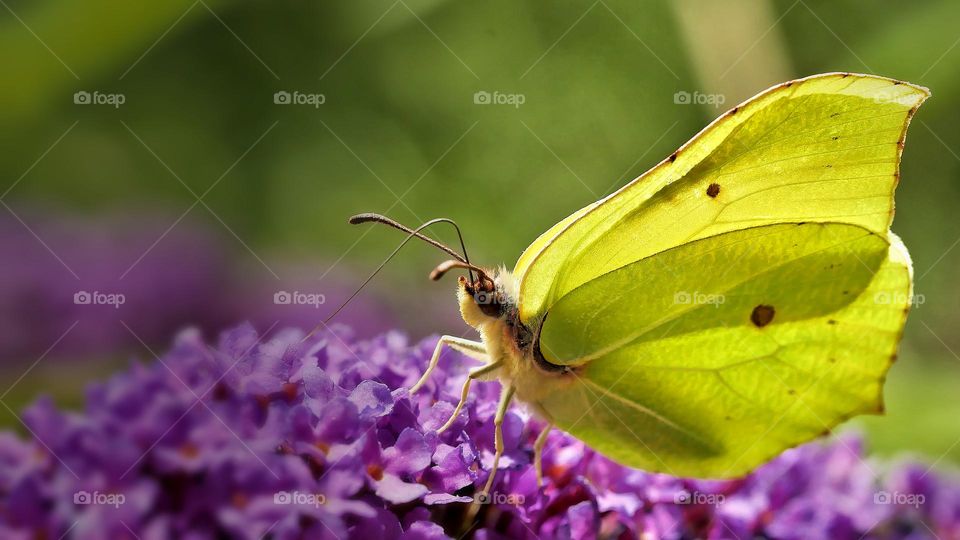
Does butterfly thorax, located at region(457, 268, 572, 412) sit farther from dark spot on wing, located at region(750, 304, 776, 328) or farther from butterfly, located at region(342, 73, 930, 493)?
dark spot on wing, located at region(750, 304, 776, 328)

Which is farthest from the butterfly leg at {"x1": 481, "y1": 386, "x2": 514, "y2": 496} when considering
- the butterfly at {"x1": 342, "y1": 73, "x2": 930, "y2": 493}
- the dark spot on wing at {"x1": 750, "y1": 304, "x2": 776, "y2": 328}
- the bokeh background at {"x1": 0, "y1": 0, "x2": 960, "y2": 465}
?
the bokeh background at {"x1": 0, "y1": 0, "x2": 960, "y2": 465}

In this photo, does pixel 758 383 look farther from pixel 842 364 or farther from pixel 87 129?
pixel 87 129

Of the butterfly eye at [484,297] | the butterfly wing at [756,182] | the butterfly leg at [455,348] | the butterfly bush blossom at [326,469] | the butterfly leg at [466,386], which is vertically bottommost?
the butterfly bush blossom at [326,469]

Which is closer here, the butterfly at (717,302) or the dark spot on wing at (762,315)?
the butterfly at (717,302)

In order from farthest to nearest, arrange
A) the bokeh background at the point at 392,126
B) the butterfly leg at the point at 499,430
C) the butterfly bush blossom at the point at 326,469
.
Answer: the bokeh background at the point at 392,126 < the butterfly leg at the point at 499,430 < the butterfly bush blossom at the point at 326,469

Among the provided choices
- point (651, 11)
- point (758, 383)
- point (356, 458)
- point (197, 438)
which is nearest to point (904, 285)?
point (758, 383)

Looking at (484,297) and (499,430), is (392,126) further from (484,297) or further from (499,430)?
(499,430)

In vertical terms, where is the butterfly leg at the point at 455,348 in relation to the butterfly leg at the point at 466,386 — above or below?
above

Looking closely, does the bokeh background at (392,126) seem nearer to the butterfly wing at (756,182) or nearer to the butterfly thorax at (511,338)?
the butterfly thorax at (511,338)

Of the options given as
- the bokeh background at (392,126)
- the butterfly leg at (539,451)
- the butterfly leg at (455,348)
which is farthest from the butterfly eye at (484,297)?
the bokeh background at (392,126)
